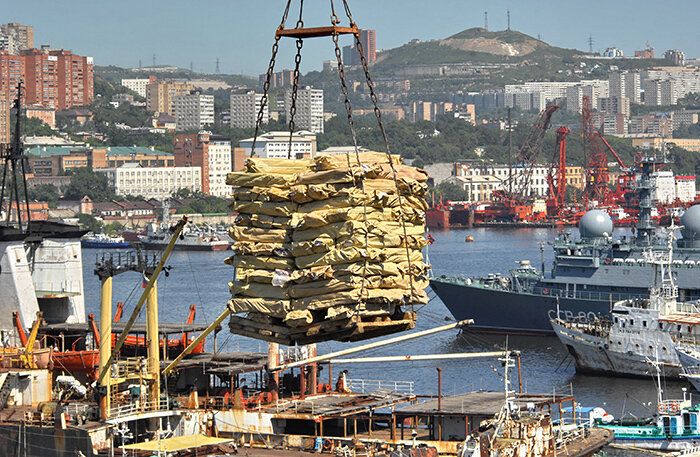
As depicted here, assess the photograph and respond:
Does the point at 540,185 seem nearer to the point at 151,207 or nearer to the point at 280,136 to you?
the point at 280,136

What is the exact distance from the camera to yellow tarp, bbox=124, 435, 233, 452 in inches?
872

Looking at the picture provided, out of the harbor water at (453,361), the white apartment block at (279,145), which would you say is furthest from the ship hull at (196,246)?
the white apartment block at (279,145)

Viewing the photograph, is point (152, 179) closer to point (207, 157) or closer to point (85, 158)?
point (207, 157)

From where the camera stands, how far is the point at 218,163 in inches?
6698

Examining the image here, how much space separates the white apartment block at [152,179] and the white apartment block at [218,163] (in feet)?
8.43

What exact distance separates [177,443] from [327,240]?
8901 millimetres

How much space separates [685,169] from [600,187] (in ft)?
144

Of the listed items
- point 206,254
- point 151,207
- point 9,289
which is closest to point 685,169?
point 151,207

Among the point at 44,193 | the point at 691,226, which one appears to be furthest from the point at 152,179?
the point at 691,226

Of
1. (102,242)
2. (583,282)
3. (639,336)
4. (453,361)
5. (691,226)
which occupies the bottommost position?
(102,242)

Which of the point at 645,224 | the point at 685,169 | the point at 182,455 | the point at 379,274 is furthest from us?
the point at 685,169

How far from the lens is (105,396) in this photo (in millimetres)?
23359

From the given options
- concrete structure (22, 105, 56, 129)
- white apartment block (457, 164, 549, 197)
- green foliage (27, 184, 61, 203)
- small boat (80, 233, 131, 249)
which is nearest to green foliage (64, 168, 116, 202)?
green foliage (27, 184, 61, 203)

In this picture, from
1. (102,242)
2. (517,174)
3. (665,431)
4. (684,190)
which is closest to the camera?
(665,431)
